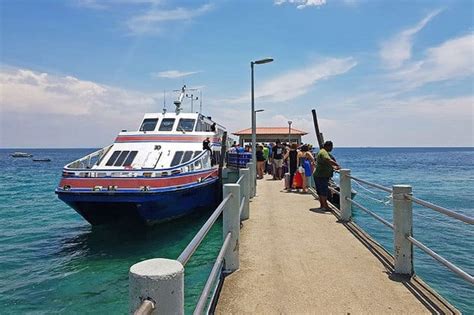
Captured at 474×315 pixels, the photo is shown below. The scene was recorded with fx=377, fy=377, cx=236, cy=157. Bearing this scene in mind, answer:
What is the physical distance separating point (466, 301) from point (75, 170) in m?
11.1

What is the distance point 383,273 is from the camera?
5.08m

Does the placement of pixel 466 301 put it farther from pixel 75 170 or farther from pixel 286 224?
pixel 75 170

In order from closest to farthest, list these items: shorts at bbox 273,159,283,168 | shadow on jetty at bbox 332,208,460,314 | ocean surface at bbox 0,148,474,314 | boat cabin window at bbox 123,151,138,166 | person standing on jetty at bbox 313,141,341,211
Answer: shadow on jetty at bbox 332,208,460,314, ocean surface at bbox 0,148,474,314, person standing on jetty at bbox 313,141,341,211, boat cabin window at bbox 123,151,138,166, shorts at bbox 273,159,283,168

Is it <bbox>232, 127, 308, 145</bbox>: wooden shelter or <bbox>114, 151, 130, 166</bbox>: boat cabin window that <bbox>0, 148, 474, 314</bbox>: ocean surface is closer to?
<bbox>114, 151, 130, 166</bbox>: boat cabin window

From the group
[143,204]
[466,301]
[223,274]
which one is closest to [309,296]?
[223,274]

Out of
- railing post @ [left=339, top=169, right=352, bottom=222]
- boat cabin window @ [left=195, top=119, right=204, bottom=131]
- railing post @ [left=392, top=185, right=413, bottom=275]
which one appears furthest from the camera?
boat cabin window @ [left=195, top=119, right=204, bottom=131]

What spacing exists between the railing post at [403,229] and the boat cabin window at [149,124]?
14.0 m

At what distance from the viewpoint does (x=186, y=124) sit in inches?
707

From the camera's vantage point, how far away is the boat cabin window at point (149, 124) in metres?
17.7

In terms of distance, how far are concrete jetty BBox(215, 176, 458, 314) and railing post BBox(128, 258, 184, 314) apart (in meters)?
2.22

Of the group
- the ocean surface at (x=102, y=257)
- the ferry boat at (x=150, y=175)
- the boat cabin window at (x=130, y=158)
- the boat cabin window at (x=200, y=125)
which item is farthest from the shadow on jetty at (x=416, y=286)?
the boat cabin window at (x=200, y=125)

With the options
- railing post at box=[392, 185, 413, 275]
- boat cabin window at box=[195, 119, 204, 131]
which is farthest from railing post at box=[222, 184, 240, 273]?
boat cabin window at box=[195, 119, 204, 131]

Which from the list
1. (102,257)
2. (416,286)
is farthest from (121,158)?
(416,286)

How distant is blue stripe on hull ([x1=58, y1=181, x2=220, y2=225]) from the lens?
11.5 m
